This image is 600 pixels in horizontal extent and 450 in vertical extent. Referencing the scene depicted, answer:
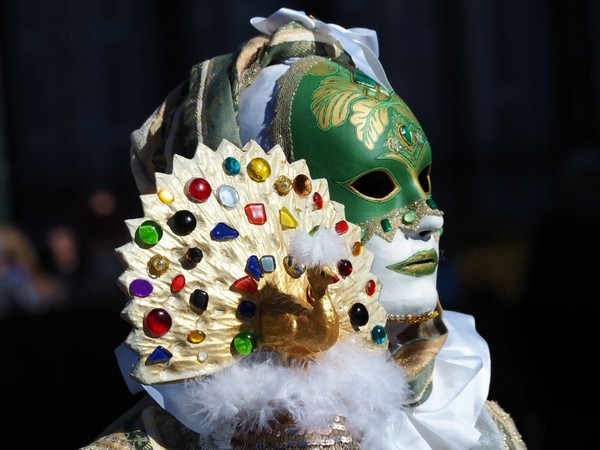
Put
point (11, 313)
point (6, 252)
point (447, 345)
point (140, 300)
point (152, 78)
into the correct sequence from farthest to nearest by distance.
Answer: point (152, 78) < point (6, 252) < point (11, 313) < point (447, 345) < point (140, 300)

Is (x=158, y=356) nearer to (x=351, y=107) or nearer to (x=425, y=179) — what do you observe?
(x=351, y=107)

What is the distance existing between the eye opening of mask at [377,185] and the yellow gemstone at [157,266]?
22.8 inches

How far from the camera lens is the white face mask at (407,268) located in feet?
10.3

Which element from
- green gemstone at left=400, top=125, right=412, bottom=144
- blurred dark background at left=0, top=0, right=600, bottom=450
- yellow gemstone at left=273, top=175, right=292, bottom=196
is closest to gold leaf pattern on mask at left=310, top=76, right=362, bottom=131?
green gemstone at left=400, top=125, right=412, bottom=144

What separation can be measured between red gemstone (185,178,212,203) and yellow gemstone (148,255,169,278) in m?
0.15

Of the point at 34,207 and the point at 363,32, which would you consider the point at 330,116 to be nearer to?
the point at 363,32

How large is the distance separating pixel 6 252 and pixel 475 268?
6.85 ft

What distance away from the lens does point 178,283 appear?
275 cm

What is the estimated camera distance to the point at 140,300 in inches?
107

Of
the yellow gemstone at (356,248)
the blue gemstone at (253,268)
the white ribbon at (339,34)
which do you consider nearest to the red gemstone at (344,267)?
the yellow gemstone at (356,248)

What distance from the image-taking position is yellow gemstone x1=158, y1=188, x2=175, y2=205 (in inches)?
110

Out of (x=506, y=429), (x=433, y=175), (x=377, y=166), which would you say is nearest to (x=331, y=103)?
(x=377, y=166)

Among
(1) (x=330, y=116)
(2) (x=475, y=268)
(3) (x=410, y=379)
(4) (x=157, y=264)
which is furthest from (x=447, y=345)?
(2) (x=475, y=268)

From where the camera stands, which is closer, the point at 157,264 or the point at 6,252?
the point at 157,264
